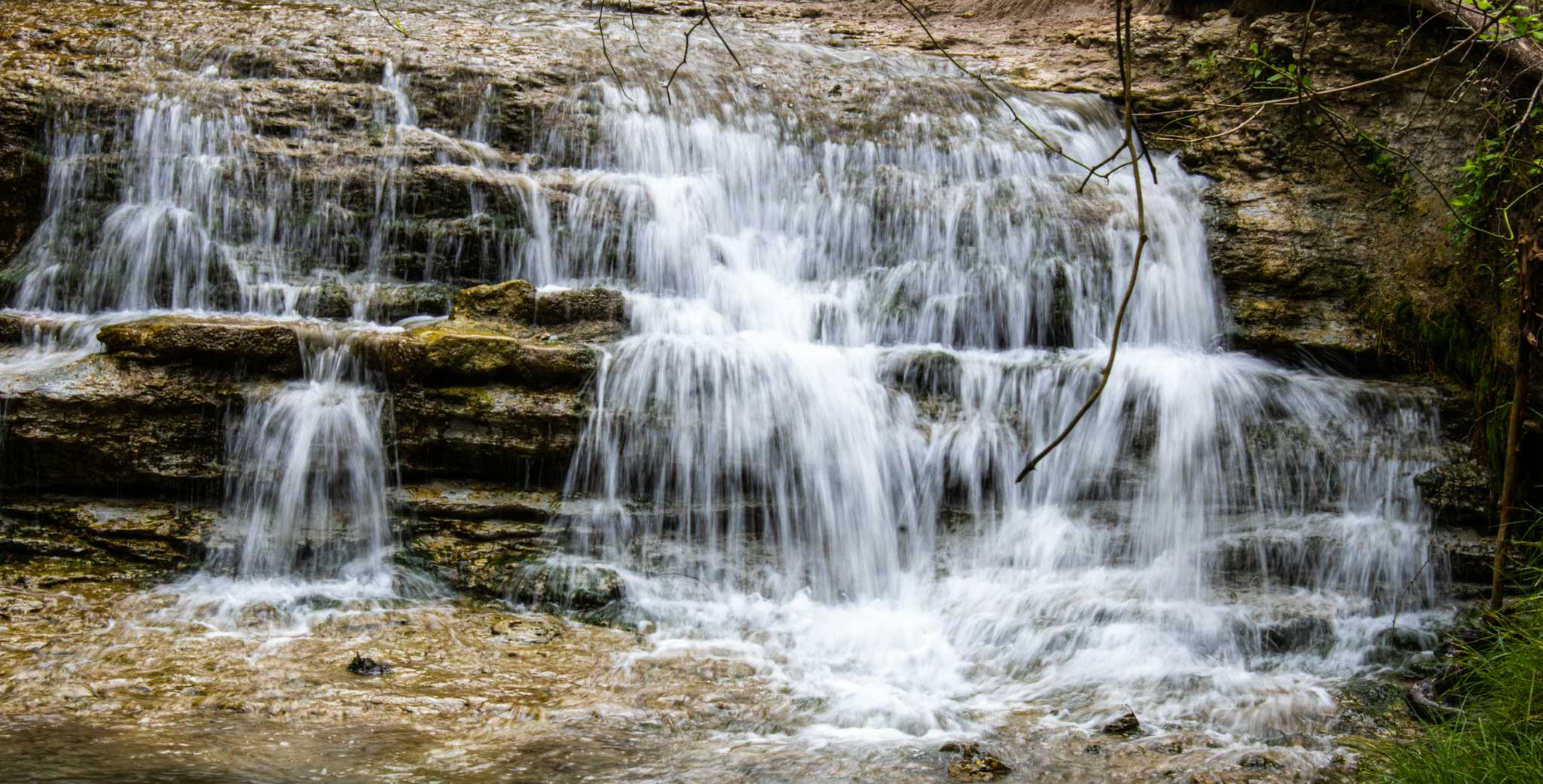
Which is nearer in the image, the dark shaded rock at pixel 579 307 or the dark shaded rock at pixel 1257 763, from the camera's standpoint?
the dark shaded rock at pixel 1257 763

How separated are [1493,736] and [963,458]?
2.82 metres

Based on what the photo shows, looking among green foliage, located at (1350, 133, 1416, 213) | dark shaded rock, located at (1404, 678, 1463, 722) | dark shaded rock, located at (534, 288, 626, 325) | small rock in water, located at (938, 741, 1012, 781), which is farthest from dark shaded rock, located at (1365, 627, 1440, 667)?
dark shaded rock, located at (534, 288, 626, 325)

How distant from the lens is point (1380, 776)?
10.8ft

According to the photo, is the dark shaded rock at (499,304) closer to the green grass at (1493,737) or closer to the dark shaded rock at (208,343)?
the dark shaded rock at (208,343)

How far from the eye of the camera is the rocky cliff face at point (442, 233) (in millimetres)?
5223

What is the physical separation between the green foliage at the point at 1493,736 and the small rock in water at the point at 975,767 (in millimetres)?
1156

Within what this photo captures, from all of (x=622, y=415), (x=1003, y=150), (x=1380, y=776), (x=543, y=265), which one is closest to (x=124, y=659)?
(x=622, y=415)

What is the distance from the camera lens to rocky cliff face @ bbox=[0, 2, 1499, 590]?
5223 mm

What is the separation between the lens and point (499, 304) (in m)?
6.04

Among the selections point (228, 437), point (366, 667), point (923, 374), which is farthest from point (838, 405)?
point (228, 437)

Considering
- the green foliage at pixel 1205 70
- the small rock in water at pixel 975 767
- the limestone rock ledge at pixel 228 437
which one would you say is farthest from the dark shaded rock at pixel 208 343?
the green foliage at pixel 1205 70

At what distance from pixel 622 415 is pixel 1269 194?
4779 mm

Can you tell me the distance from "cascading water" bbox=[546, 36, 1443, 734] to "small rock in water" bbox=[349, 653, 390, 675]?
3.90 feet

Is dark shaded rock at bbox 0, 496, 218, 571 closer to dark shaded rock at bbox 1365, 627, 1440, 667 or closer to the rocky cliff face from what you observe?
the rocky cliff face
